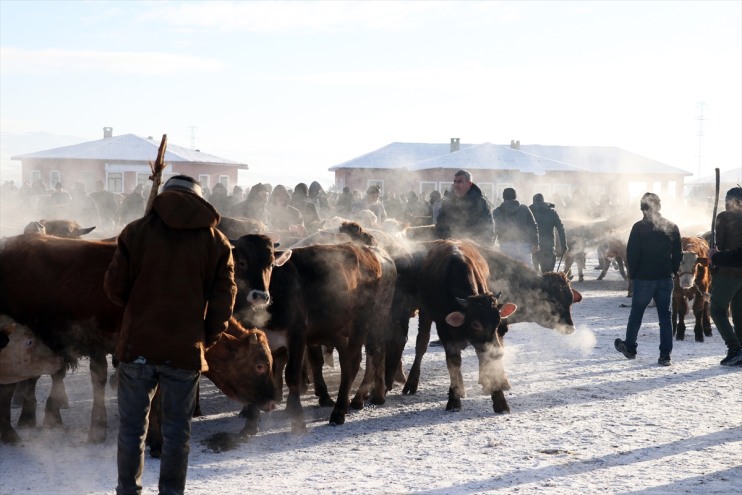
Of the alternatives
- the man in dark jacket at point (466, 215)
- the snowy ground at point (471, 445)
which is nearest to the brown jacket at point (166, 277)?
the snowy ground at point (471, 445)

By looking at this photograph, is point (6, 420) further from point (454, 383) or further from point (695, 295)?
point (695, 295)

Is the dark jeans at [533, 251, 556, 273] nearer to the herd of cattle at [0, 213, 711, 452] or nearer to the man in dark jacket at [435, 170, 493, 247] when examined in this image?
the man in dark jacket at [435, 170, 493, 247]

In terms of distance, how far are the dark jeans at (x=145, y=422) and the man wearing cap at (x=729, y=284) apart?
804cm

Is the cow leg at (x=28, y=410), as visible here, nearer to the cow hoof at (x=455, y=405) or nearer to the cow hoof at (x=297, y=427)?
the cow hoof at (x=297, y=427)

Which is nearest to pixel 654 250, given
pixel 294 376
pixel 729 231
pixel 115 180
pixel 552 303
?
pixel 729 231

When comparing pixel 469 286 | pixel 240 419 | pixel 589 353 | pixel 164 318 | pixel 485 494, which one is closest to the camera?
pixel 164 318

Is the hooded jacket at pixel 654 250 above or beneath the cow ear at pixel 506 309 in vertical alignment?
above

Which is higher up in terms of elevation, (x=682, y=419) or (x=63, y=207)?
(x=63, y=207)

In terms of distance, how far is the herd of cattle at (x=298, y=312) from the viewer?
25.4ft

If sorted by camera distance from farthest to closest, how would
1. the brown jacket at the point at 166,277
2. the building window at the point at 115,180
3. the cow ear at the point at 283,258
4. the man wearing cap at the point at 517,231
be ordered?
1. the building window at the point at 115,180
2. the man wearing cap at the point at 517,231
3. the cow ear at the point at 283,258
4. the brown jacket at the point at 166,277

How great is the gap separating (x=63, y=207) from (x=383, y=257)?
16536 mm

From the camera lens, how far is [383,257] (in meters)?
10.2

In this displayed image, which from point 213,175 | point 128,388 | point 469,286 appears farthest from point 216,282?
point 213,175

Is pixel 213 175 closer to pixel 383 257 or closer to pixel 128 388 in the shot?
pixel 383 257
